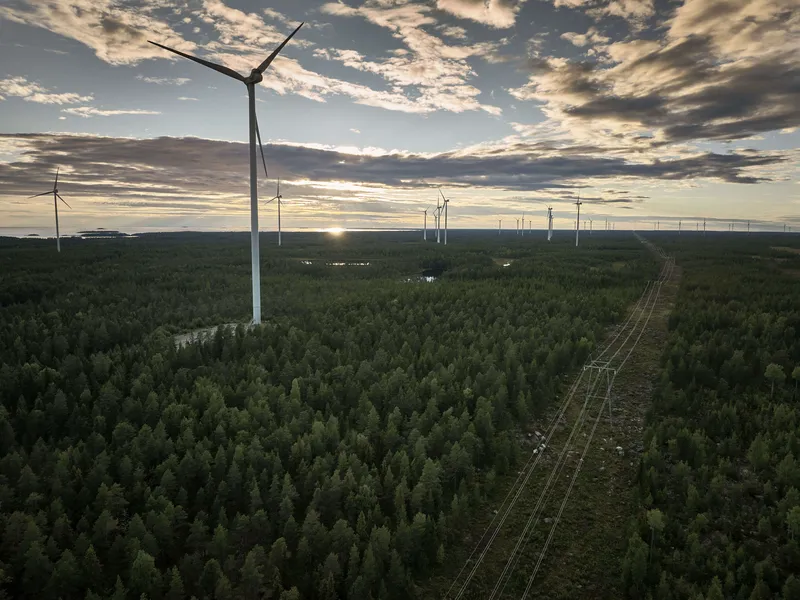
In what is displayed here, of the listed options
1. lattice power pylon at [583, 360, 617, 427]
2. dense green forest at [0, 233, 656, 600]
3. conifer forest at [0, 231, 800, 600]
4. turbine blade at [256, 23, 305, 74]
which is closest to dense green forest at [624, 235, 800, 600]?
conifer forest at [0, 231, 800, 600]

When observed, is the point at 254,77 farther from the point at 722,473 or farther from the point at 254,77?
the point at 722,473

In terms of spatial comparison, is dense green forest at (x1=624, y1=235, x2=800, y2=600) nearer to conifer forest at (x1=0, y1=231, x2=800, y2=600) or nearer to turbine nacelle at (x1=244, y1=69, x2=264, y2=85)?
conifer forest at (x1=0, y1=231, x2=800, y2=600)

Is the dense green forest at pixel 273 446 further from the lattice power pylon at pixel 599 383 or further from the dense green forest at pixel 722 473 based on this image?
the lattice power pylon at pixel 599 383

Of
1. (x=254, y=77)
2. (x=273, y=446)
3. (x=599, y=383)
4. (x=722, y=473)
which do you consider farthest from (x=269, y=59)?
(x=722, y=473)

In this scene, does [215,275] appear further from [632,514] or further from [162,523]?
A: [632,514]

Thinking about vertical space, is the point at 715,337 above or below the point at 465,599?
above

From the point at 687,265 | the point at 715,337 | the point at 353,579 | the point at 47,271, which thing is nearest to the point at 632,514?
the point at 353,579
